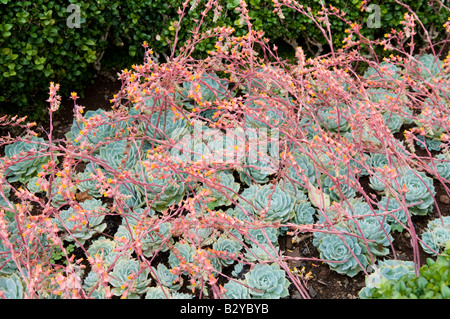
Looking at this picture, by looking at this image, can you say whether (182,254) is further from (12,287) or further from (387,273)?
(387,273)

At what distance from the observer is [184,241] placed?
249cm

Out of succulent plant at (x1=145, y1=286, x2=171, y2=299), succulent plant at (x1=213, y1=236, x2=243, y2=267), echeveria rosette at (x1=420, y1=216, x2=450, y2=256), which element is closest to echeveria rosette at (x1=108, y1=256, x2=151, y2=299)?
succulent plant at (x1=145, y1=286, x2=171, y2=299)

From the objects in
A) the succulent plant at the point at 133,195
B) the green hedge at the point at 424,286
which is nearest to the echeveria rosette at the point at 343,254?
the green hedge at the point at 424,286

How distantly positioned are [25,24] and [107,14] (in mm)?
640

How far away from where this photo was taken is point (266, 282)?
234 cm

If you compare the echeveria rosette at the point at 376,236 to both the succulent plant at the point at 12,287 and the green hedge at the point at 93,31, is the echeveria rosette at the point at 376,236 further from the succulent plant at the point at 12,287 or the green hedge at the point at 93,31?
the succulent plant at the point at 12,287

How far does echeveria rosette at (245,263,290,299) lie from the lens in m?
2.34

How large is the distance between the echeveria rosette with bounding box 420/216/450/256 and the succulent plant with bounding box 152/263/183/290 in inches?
55.9

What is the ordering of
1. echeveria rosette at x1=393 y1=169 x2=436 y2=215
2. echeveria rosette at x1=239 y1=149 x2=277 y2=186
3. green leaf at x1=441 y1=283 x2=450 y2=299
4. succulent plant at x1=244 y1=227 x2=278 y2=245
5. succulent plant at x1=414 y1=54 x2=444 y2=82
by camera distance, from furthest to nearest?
succulent plant at x1=414 y1=54 x2=444 y2=82
echeveria rosette at x1=239 y1=149 x2=277 y2=186
echeveria rosette at x1=393 y1=169 x2=436 y2=215
succulent plant at x1=244 y1=227 x2=278 y2=245
green leaf at x1=441 y1=283 x2=450 y2=299

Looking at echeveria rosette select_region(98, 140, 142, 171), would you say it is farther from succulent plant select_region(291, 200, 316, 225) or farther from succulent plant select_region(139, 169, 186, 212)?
succulent plant select_region(291, 200, 316, 225)

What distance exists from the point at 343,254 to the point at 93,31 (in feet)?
8.12
